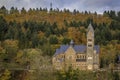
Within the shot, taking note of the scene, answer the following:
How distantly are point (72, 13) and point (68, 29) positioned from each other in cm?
4208

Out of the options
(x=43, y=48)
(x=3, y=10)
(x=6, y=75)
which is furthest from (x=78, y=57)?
(x=3, y=10)

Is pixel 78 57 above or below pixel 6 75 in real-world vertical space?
above

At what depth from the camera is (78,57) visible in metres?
85.0

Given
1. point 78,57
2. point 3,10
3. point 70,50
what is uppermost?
point 3,10

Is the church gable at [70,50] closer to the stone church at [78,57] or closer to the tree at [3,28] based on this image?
the stone church at [78,57]

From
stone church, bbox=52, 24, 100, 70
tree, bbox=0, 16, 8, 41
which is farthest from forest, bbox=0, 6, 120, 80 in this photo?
stone church, bbox=52, 24, 100, 70

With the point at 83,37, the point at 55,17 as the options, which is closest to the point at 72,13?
the point at 55,17

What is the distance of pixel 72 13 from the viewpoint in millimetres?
154750

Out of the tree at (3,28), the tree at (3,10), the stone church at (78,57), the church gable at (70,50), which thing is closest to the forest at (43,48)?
the tree at (3,28)

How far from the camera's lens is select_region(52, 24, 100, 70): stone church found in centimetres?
8375

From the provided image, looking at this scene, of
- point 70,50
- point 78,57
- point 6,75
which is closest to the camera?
point 6,75

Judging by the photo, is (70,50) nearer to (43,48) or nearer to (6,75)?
(43,48)

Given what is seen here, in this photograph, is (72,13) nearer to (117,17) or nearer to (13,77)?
(117,17)

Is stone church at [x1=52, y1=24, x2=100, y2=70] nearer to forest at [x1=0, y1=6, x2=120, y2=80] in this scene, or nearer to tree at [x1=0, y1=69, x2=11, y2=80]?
forest at [x1=0, y1=6, x2=120, y2=80]
